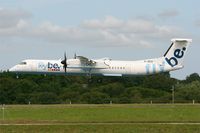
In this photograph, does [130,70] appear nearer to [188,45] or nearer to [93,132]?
[188,45]

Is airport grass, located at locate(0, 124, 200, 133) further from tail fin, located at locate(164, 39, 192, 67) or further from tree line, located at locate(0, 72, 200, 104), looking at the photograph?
tree line, located at locate(0, 72, 200, 104)

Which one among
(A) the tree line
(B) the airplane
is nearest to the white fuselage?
(B) the airplane

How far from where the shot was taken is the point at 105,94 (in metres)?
117

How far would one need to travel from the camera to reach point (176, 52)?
103 meters

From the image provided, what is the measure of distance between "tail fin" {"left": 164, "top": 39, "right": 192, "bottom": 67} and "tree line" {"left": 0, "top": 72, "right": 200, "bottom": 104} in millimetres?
6610

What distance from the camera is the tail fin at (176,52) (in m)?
102

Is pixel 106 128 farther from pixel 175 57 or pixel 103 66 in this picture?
pixel 175 57

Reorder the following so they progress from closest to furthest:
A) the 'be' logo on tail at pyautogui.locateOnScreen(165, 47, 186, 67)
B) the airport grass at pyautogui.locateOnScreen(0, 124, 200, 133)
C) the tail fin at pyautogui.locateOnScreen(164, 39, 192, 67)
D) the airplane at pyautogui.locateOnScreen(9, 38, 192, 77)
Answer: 1. the airport grass at pyautogui.locateOnScreen(0, 124, 200, 133)
2. the airplane at pyautogui.locateOnScreen(9, 38, 192, 77)
3. the 'be' logo on tail at pyautogui.locateOnScreen(165, 47, 186, 67)
4. the tail fin at pyautogui.locateOnScreen(164, 39, 192, 67)

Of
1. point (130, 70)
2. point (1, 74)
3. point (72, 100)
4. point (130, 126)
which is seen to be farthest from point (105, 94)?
point (130, 126)

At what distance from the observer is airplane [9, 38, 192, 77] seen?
97188 mm

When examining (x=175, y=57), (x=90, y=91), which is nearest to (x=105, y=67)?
(x=175, y=57)

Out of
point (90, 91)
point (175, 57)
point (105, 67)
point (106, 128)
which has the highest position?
point (175, 57)

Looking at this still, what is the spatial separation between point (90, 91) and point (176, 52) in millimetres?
21978

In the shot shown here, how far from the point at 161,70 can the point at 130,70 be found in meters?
5.49
